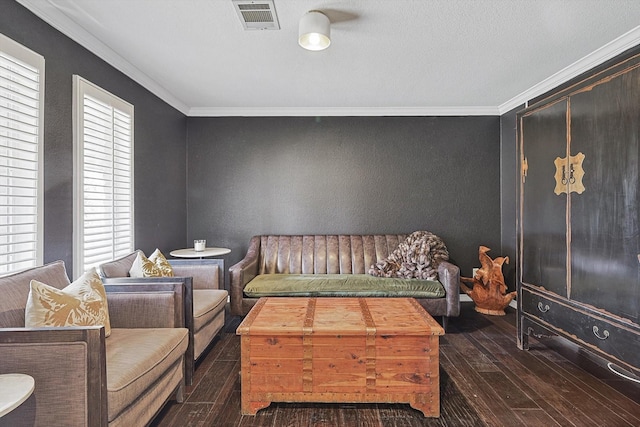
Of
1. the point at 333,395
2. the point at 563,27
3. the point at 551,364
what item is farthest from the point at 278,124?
the point at 551,364

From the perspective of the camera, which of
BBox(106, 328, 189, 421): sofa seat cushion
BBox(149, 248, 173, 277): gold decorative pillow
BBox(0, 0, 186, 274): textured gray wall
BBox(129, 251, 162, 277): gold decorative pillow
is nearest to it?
BBox(106, 328, 189, 421): sofa seat cushion

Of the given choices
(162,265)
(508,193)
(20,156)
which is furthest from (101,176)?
(508,193)

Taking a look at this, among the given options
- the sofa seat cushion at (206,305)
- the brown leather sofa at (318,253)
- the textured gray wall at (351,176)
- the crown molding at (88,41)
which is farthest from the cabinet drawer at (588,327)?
the crown molding at (88,41)

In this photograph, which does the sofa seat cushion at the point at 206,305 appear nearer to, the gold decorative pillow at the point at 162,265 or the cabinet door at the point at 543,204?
the gold decorative pillow at the point at 162,265

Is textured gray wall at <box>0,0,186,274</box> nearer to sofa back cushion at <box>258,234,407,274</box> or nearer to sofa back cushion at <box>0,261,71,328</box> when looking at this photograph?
sofa back cushion at <box>0,261,71,328</box>

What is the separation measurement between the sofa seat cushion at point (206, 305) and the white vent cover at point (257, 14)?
2.09 m

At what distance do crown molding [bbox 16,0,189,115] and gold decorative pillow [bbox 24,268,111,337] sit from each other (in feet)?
→ 5.45

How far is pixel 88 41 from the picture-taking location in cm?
262

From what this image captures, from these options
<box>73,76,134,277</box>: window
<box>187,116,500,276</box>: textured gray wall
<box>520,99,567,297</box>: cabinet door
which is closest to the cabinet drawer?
<box>520,99,567,297</box>: cabinet door

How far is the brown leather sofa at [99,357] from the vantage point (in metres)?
1.45

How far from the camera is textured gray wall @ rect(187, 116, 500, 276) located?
460 centimetres

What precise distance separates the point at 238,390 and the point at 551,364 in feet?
7.94

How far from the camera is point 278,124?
4609 mm

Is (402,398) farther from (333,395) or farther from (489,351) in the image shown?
(489,351)
